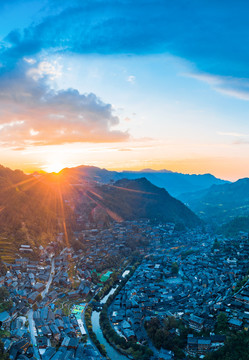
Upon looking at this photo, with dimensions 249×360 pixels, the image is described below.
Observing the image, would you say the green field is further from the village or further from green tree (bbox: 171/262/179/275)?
green tree (bbox: 171/262/179/275)

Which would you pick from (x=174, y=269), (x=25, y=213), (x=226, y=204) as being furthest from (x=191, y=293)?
(x=226, y=204)

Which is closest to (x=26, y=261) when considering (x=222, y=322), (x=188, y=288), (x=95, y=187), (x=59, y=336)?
(x=59, y=336)

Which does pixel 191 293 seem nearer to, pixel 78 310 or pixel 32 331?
pixel 78 310


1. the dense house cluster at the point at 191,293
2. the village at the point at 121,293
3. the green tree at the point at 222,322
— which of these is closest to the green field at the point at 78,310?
the village at the point at 121,293

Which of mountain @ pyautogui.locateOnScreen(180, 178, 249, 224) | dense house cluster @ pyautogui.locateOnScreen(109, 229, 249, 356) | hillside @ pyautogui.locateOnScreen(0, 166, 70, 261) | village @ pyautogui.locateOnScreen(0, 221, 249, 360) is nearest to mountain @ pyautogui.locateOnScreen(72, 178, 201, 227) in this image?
hillside @ pyautogui.locateOnScreen(0, 166, 70, 261)

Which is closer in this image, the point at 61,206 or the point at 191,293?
the point at 191,293

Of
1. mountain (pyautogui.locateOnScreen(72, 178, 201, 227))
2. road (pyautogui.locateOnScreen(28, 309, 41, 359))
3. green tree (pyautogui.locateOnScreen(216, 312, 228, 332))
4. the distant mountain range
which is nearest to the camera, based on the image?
road (pyautogui.locateOnScreen(28, 309, 41, 359))
